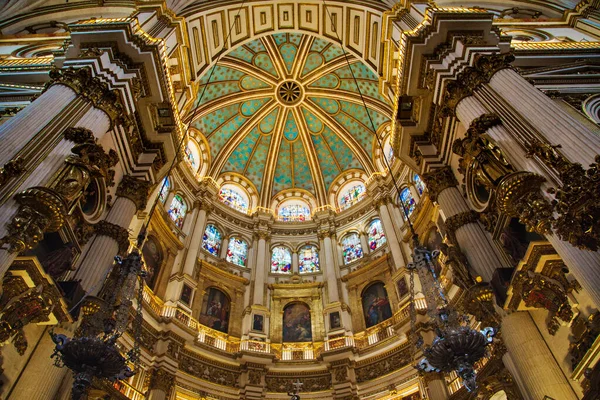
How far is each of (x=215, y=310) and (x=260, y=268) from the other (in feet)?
12.3

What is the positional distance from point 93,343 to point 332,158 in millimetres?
23776

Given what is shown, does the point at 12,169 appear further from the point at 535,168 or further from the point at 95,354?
the point at 535,168

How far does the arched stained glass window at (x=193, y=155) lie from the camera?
24703 millimetres

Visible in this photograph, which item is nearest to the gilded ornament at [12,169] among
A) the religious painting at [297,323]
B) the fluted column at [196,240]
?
the fluted column at [196,240]

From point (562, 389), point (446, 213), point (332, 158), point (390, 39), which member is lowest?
point (562, 389)

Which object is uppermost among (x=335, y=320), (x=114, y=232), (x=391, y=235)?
(x=391, y=235)

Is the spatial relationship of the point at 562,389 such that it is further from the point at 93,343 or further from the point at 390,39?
the point at 390,39

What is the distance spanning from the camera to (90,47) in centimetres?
1143

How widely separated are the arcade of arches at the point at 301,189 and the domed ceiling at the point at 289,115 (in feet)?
0.51

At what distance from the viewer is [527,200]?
25.2 feet

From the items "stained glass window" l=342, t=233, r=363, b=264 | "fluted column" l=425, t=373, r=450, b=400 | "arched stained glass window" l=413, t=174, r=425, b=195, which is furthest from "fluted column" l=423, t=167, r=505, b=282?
"stained glass window" l=342, t=233, r=363, b=264

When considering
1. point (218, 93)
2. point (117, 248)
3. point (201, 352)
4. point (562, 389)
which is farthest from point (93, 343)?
point (218, 93)

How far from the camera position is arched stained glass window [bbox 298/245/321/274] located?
23312mm

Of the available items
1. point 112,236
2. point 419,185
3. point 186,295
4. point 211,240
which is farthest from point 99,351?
point 419,185
